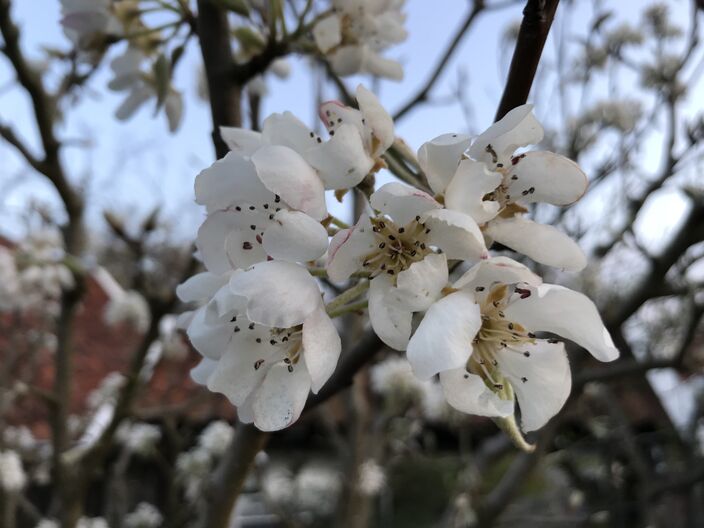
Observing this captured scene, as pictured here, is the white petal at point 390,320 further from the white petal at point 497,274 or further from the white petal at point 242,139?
the white petal at point 242,139

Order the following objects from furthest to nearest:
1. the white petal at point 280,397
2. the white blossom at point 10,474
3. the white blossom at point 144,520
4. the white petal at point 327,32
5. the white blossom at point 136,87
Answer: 1. the white blossom at point 144,520
2. the white blossom at point 10,474
3. the white blossom at point 136,87
4. the white petal at point 327,32
5. the white petal at point 280,397

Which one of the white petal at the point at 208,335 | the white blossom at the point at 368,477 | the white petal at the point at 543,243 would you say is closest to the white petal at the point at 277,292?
the white petal at the point at 208,335

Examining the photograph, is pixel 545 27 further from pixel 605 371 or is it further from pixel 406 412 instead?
pixel 406 412

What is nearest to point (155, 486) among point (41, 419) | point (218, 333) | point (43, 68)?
point (41, 419)

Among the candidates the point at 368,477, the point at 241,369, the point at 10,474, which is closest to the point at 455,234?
the point at 241,369

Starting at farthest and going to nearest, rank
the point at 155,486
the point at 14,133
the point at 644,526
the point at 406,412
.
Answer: the point at 155,486
the point at 644,526
the point at 406,412
the point at 14,133
